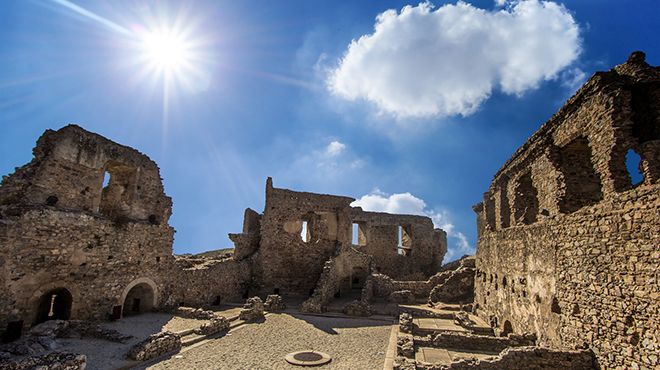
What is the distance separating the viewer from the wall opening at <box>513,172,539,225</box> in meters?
14.0

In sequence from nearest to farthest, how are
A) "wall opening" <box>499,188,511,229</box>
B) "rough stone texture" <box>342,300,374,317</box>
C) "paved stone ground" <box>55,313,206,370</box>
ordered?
"paved stone ground" <box>55,313,206,370</box>
"wall opening" <box>499,188,511,229</box>
"rough stone texture" <box>342,300,374,317</box>

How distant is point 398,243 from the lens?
3547 centimetres

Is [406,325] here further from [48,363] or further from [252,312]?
[48,363]

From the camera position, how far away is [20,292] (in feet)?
38.4

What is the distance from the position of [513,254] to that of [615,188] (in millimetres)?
6031

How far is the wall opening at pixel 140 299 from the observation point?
1648cm

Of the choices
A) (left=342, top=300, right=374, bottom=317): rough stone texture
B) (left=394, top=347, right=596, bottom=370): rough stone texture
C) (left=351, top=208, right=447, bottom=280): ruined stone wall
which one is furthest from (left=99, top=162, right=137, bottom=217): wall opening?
(left=351, top=208, right=447, bottom=280): ruined stone wall

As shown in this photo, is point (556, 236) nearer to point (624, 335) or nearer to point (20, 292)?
point (624, 335)

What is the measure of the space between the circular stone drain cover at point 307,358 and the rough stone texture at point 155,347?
3471mm

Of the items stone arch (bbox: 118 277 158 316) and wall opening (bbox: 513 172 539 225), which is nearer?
wall opening (bbox: 513 172 539 225)

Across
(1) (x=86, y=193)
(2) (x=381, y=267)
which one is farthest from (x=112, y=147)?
(2) (x=381, y=267)

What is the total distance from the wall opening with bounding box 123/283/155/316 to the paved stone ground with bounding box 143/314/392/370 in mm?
5467

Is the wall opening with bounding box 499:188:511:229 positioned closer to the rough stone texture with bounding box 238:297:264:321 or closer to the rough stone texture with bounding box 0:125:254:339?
the rough stone texture with bounding box 238:297:264:321

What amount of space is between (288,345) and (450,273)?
15649 mm
